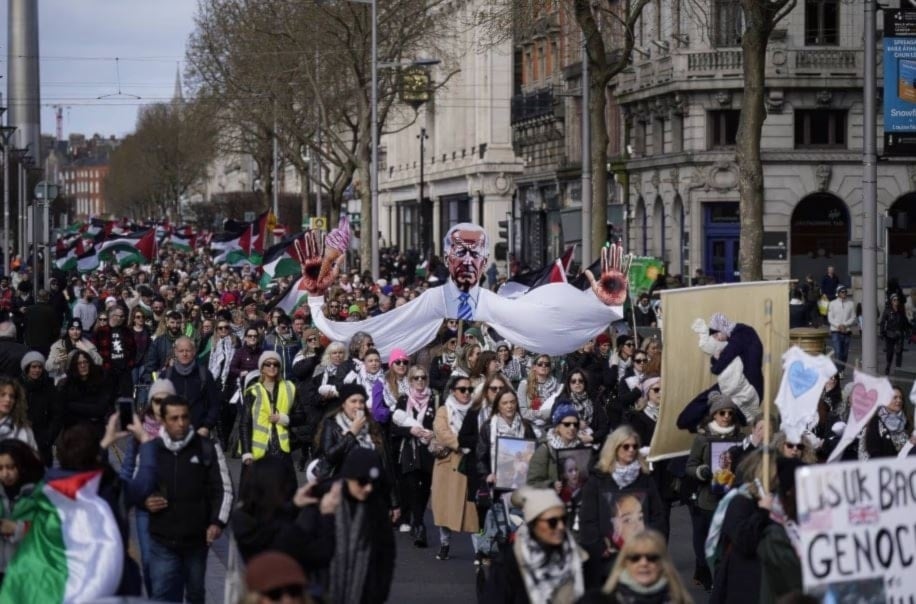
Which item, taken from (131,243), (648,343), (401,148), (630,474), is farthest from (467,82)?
(630,474)

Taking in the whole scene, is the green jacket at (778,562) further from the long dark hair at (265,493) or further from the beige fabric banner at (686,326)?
the beige fabric banner at (686,326)

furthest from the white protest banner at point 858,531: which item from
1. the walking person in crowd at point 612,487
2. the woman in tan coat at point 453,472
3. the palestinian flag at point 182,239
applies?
the palestinian flag at point 182,239

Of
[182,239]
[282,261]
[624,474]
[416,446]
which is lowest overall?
[416,446]

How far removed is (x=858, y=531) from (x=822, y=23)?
43.5 m

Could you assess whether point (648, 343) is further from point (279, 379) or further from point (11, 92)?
point (11, 92)

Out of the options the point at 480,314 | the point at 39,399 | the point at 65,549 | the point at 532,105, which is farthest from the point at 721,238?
the point at 65,549

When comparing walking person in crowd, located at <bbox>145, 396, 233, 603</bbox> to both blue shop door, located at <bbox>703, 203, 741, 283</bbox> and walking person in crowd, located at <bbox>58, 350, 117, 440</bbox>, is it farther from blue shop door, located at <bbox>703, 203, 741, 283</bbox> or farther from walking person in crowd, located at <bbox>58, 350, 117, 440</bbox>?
blue shop door, located at <bbox>703, 203, 741, 283</bbox>

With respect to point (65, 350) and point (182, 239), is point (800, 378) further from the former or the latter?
point (182, 239)

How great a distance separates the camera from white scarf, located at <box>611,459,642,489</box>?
1052 centimetres

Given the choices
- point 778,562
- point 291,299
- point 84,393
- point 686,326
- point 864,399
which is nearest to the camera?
point 778,562

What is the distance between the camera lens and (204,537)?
33.8ft

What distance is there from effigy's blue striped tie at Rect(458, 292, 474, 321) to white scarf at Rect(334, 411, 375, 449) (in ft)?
23.0

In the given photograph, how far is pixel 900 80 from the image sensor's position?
78.0 ft

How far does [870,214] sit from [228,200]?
102 metres
